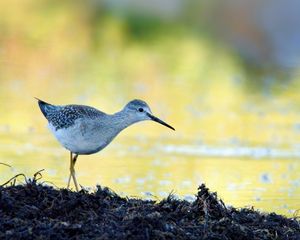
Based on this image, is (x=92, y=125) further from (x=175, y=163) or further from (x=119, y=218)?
(x=175, y=163)

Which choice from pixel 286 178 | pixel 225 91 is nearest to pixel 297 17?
pixel 225 91

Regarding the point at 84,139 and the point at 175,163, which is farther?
the point at 175,163

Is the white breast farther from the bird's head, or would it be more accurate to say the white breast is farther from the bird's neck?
the bird's head

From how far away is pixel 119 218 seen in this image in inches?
274

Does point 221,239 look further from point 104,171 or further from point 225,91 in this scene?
point 225,91

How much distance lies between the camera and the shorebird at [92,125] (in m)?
9.08

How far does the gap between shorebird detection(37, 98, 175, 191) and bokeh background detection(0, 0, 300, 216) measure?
779 millimetres

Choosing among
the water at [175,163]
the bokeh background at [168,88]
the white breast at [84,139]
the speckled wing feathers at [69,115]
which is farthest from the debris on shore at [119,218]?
the water at [175,163]

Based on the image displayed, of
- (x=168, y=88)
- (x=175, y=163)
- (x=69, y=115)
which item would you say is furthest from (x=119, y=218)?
(x=168, y=88)

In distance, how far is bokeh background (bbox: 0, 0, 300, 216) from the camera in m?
11.1

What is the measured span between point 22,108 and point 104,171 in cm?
423

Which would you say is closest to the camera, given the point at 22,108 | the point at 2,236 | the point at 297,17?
the point at 2,236

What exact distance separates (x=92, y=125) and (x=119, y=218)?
2.28 metres

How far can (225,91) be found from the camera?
58.0 feet
